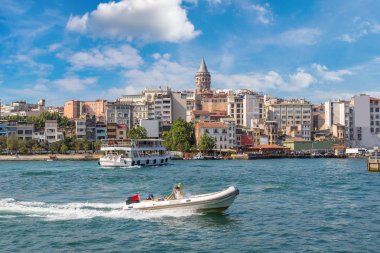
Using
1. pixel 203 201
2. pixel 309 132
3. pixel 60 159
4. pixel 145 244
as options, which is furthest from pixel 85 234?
pixel 309 132

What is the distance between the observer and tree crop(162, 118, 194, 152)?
106 metres

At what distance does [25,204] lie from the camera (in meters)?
28.3

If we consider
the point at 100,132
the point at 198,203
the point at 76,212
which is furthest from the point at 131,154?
the point at 100,132

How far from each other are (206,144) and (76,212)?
263 ft

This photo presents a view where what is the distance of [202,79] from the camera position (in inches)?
6683

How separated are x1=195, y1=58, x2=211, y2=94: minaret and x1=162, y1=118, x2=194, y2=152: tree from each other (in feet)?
195

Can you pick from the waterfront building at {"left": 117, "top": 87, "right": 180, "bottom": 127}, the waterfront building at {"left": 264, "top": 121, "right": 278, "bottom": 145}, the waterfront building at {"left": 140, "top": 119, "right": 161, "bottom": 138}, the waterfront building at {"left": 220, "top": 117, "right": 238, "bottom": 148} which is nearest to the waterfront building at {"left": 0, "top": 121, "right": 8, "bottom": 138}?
the waterfront building at {"left": 140, "top": 119, "right": 161, "bottom": 138}

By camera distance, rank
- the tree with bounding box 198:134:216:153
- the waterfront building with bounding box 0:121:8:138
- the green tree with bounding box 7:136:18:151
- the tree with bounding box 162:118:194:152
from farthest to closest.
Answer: the waterfront building with bounding box 0:121:8:138 → the tree with bounding box 162:118:194:152 → the tree with bounding box 198:134:216:153 → the green tree with bounding box 7:136:18:151

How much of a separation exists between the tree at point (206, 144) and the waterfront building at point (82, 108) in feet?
178

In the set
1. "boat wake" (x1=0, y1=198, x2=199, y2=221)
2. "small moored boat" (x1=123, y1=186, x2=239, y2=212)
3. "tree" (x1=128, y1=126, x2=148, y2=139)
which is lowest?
"boat wake" (x1=0, y1=198, x2=199, y2=221)

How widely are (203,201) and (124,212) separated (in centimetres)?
387

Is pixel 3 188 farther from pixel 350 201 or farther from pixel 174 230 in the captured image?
pixel 350 201

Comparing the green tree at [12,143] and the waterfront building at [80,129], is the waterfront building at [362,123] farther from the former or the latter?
the green tree at [12,143]

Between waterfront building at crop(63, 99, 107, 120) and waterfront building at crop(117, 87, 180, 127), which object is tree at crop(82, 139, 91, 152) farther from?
waterfront building at crop(63, 99, 107, 120)
